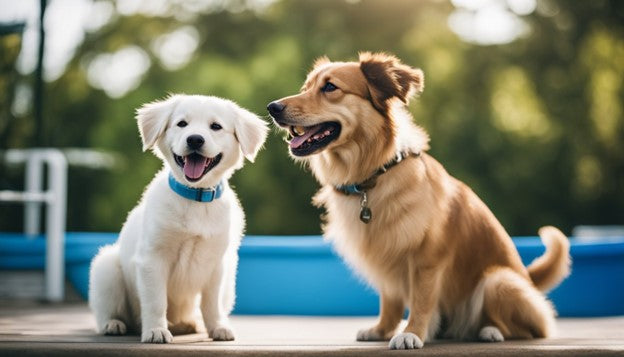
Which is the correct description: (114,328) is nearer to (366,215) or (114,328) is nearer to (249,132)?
(249,132)

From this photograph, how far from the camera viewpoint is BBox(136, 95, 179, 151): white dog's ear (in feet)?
9.66

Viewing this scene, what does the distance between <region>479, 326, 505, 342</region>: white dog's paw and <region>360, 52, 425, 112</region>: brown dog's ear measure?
1.04m

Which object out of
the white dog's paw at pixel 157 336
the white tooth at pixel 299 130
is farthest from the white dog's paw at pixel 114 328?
the white tooth at pixel 299 130

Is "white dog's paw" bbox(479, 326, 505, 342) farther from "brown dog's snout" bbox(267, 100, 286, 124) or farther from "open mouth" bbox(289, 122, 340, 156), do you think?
"brown dog's snout" bbox(267, 100, 286, 124)

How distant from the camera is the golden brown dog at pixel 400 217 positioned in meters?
3.00

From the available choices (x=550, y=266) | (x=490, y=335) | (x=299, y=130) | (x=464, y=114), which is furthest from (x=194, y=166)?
(x=464, y=114)

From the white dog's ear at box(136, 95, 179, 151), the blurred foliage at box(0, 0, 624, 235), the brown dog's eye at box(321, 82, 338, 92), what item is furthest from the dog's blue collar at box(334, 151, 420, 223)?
the blurred foliage at box(0, 0, 624, 235)

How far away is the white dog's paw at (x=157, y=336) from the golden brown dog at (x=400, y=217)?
0.89 meters

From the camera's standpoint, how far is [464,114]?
45.4 feet

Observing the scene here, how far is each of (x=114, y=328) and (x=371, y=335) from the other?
3.67 ft

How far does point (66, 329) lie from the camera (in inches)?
132

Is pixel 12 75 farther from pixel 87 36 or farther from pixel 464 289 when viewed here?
pixel 87 36

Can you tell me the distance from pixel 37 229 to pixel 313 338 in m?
3.39

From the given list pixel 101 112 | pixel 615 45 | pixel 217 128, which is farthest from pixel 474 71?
pixel 217 128
